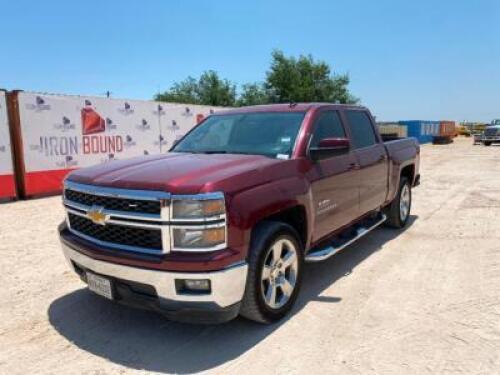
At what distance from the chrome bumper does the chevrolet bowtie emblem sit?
36 cm

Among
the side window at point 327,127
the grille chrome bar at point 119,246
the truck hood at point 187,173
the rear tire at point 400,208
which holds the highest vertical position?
the side window at point 327,127

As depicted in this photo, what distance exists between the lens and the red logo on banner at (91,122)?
1241 centimetres

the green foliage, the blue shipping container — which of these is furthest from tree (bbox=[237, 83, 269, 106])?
the blue shipping container

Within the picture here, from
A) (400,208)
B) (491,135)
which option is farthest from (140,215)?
(491,135)

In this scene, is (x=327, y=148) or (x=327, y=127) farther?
(x=327, y=127)

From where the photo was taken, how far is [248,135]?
4.66 metres

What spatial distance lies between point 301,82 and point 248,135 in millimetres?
52973

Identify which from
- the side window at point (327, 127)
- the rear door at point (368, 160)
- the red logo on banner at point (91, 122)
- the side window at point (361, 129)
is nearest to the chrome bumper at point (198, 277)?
the side window at point (327, 127)

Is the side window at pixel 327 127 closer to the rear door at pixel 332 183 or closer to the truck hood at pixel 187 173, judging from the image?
the rear door at pixel 332 183

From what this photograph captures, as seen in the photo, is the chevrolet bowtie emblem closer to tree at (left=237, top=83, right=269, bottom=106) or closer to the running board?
the running board

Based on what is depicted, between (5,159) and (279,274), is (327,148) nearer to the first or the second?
(279,274)

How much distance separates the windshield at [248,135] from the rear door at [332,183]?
0.28 metres

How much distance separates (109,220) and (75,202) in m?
0.62

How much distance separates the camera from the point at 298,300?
4.38 meters
